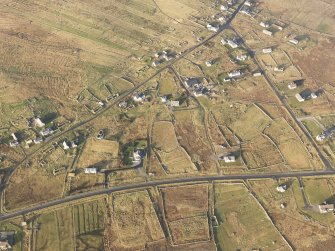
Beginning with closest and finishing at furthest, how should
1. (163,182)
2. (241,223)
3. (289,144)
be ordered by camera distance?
(241,223) < (163,182) < (289,144)

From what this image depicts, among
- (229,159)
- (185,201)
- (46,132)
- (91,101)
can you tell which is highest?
(229,159)

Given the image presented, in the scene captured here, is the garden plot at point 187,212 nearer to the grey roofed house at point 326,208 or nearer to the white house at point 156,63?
the grey roofed house at point 326,208

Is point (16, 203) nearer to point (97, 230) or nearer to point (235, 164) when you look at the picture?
point (97, 230)

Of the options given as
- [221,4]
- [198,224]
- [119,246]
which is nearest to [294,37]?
[221,4]

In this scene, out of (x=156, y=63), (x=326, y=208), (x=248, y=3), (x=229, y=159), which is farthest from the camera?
(x=248, y=3)

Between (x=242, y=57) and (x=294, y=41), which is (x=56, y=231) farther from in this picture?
(x=294, y=41)

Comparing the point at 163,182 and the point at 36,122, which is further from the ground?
the point at 163,182

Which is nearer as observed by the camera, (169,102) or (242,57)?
(169,102)

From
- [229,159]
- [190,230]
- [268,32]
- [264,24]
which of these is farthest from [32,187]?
[264,24]

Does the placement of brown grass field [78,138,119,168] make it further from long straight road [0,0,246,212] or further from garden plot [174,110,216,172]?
garden plot [174,110,216,172]
